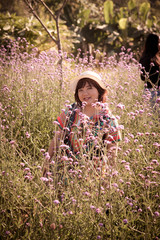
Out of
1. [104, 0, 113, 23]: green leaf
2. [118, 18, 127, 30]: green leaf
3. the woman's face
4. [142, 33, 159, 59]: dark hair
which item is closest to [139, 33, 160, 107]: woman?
[142, 33, 159, 59]: dark hair

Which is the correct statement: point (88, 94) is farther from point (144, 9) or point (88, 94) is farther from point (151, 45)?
point (144, 9)

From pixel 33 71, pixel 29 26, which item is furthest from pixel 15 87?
pixel 29 26

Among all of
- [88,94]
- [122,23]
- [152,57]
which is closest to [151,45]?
[152,57]

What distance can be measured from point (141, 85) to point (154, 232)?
2.81 meters

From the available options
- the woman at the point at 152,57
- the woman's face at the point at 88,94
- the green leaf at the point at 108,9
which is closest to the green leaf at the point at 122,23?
the green leaf at the point at 108,9

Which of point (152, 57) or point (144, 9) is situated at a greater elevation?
point (144, 9)

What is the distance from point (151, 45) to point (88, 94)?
79.2 inches

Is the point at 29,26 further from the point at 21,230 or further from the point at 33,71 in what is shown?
the point at 21,230

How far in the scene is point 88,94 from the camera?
2123 millimetres

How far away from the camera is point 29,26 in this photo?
7637 millimetres

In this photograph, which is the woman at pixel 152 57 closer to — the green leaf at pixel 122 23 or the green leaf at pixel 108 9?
the green leaf at pixel 122 23

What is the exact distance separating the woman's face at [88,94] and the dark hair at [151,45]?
5.92 feet

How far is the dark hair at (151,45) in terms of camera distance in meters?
3.57

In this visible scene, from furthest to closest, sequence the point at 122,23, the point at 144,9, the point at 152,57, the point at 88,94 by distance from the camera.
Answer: the point at 122,23 < the point at 144,9 < the point at 152,57 < the point at 88,94
